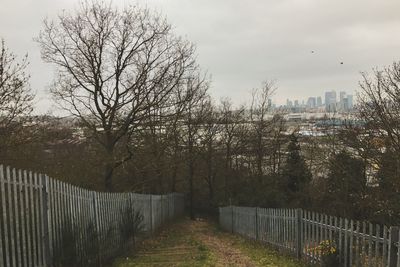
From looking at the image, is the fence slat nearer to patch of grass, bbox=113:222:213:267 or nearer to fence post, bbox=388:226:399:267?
fence post, bbox=388:226:399:267

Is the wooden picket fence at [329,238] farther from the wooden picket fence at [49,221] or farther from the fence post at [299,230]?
the wooden picket fence at [49,221]

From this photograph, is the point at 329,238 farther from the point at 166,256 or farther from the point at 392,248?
the point at 166,256

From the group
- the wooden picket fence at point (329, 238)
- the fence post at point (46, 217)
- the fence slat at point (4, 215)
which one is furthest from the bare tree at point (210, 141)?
the fence slat at point (4, 215)

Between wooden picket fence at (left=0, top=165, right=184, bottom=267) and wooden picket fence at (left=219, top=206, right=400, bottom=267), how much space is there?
486 cm

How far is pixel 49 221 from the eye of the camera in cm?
727

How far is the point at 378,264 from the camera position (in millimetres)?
7742

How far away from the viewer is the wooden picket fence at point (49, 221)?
562 centimetres

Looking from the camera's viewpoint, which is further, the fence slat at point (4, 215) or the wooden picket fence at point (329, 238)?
the wooden picket fence at point (329, 238)

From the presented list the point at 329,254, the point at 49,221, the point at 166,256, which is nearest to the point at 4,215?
the point at 49,221

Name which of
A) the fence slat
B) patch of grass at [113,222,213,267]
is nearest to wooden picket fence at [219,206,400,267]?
patch of grass at [113,222,213,267]

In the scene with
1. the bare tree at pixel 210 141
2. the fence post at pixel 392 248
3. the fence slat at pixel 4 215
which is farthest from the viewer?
the bare tree at pixel 210 141

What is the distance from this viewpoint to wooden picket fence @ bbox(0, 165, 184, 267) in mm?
5621

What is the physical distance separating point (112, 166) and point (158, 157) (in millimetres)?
5346

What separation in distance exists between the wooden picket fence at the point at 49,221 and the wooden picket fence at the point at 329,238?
4856mm
